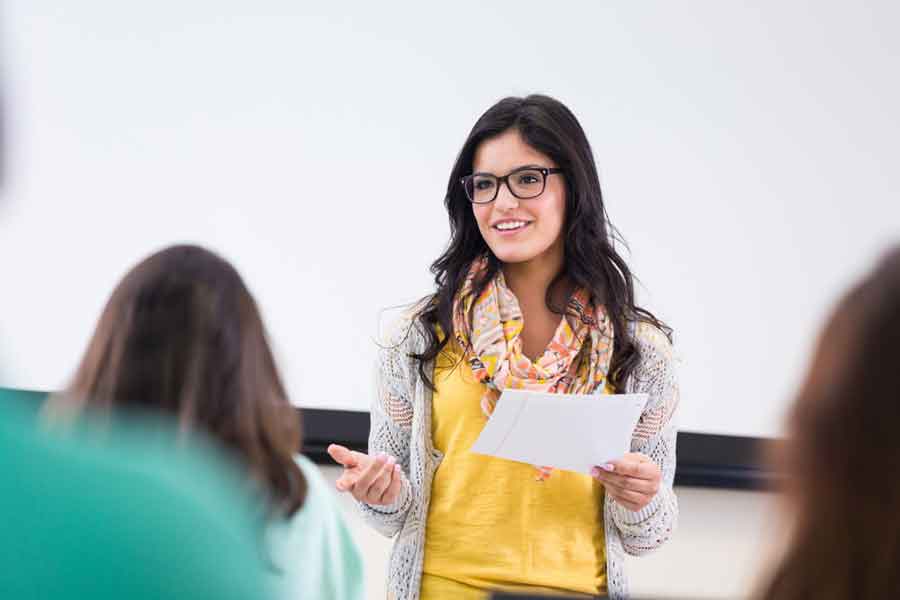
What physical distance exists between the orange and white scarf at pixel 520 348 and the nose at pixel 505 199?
171 mm

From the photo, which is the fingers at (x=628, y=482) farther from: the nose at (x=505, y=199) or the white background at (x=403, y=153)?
the white background at (x=403, y=153)

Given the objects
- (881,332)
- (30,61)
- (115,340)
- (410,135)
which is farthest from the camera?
(410,135)

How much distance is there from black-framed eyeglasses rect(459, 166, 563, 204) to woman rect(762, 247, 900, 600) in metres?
1.09

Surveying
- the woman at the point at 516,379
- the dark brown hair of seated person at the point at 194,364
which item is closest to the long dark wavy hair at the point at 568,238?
the woman at the point at 516,379

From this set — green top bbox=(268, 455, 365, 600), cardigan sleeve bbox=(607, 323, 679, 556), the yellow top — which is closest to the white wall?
cardigan sleeve bbox=(607, 323, 679, 556)

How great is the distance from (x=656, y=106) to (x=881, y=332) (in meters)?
2.11

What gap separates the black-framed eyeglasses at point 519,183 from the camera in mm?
1957

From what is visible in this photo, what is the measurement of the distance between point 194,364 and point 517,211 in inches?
38.0

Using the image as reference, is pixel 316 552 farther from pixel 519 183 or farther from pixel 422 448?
pixel 519 183

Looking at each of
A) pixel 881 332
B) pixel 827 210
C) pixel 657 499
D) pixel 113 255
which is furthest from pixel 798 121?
pixel 881 332

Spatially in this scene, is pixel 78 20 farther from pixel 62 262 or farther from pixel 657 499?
pixel 657 499

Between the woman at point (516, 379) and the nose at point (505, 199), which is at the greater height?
the nose at point (505, 199)

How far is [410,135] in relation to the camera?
2750 millimetres

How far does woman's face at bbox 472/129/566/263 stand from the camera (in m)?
1.94
